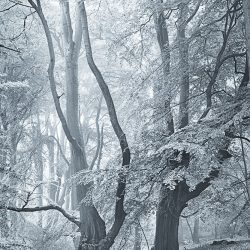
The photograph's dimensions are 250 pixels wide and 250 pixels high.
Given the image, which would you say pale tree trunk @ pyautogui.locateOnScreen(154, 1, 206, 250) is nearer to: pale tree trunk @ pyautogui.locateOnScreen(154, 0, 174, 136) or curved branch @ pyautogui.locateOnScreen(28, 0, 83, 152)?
pale tree trunk @ pyautogui.locateOnScreen(154, 0, 174, 136)

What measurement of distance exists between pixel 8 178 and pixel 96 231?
7.74 ft

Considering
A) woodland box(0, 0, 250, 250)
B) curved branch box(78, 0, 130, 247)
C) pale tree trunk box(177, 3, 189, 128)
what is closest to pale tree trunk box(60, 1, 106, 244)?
woodland box(0, 0, 250, 250)

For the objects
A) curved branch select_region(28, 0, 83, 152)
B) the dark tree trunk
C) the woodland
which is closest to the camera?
the woodland

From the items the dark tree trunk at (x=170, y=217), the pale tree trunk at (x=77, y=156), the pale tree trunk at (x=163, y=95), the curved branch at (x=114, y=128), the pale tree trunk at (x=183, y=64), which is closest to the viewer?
the curved branch at (x=114, y=128)

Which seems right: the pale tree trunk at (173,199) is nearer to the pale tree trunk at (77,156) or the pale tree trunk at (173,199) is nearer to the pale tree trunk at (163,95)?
the pale tree trunk at (163,95)

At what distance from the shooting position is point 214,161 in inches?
216

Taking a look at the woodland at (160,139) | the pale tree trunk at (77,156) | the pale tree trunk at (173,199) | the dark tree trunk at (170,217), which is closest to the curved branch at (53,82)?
the woodland at (160,139)

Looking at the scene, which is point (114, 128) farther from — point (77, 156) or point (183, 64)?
point (183, 64)

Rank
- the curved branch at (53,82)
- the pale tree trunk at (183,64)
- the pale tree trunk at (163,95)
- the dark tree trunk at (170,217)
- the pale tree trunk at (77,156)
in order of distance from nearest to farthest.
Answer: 1. the curved branch at (53,82)
2. the pale tree trunk at (77,156)
3. the pale tree trunk at (183,64)
4. the pale tree trunk at (163,95)
5. the dark tree trunk at (170,217)

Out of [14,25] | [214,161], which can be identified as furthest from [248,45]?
[14,25]

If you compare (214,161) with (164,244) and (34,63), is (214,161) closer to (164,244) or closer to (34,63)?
(164,244)

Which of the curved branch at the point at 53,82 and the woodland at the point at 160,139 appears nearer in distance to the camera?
the woodland at the point at 160,139

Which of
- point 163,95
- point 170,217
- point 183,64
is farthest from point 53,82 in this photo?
point 170,217

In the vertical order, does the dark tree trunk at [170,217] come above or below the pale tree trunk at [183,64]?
below
